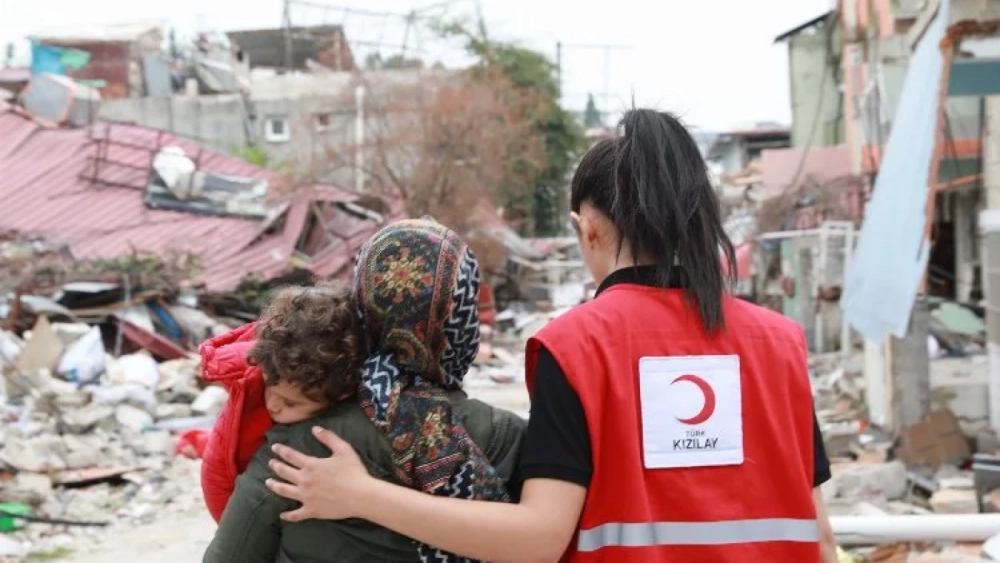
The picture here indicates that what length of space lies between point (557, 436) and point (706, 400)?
0.24 m

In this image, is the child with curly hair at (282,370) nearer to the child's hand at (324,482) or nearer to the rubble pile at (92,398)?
the child's hand at (324,482)

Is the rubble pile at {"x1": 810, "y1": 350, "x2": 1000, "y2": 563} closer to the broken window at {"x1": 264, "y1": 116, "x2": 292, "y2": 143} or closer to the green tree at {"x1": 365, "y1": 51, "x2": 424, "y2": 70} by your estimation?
the green tree at {"x1": 365, "y1": 51, "x2": 424, "y2": 70}

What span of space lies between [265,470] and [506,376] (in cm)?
1641

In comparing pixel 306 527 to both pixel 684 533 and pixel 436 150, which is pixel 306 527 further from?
pixel 436 150

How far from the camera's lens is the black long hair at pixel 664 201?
5.38ft

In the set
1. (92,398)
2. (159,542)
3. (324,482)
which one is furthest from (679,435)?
(92,398)

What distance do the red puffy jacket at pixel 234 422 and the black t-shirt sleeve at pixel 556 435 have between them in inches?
17.7

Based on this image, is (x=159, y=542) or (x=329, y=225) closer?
(x=159, y=542)

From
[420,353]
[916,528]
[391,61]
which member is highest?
[391,61]

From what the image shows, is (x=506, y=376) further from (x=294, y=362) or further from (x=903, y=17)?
(x=294, y=362)

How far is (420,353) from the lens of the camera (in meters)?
1.64

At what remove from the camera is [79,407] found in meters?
10.9

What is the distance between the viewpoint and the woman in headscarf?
5.38 ft

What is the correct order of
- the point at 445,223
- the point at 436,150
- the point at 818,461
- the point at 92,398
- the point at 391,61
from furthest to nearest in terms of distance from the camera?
1. the point at 391,61
2. the point at 436,150
3. the point at 445,223
4. the point at 92,398
5. the point at 818,461
